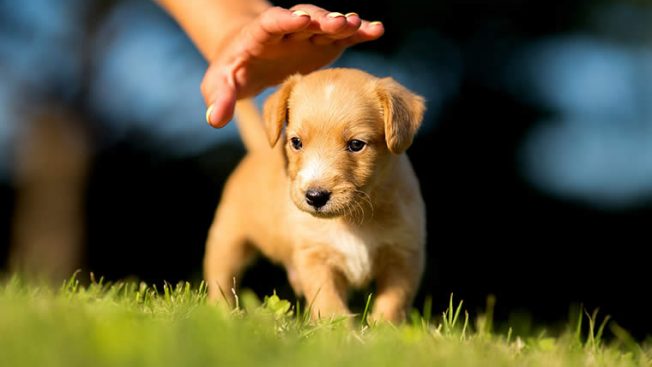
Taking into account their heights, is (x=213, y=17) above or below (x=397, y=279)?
above

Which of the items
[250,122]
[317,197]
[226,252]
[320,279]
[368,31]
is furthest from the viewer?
[250,122]

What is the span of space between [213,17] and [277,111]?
2.86 ft

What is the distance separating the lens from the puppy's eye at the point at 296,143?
3.65 m

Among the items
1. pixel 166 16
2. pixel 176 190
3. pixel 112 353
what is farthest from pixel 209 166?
pixel 112 353

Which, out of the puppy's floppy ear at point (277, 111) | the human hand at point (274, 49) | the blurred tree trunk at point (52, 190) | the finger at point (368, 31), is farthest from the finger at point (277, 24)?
the blurred tree trunk at point (52, 190)

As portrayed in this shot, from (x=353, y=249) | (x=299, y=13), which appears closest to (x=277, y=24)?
(x=299, y=13)

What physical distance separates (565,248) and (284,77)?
5986 mm

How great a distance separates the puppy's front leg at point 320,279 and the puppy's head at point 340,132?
28 centimetres

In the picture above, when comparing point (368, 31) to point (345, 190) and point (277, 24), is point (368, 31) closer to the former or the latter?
point (277, 24)

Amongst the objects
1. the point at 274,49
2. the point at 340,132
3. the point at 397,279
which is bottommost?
the point at 397,279

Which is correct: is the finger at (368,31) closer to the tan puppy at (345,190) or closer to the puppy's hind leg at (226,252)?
the tan puppy at (345,190)

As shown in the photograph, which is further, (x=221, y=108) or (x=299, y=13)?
(x=221, y=108)

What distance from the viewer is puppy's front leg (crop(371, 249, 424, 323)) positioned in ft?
12.6

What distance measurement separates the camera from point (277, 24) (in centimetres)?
354
